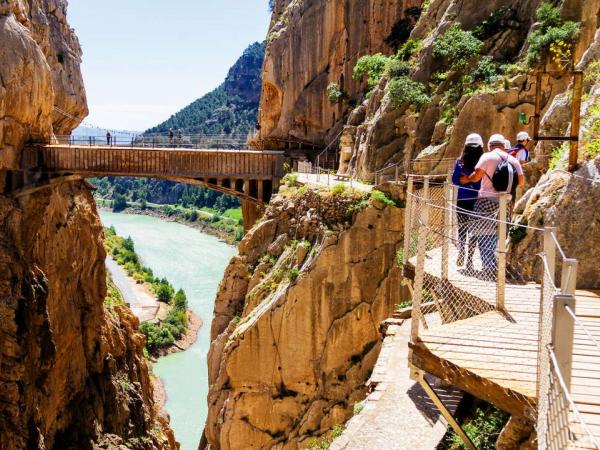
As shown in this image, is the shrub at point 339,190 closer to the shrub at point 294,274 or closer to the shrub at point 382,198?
the shrub at point 382,198

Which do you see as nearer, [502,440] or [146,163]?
[502,440]

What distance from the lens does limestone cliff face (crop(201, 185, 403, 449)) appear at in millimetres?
15781

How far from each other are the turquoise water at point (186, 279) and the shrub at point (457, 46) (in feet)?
81.9

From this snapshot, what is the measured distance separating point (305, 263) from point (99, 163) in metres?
11.4

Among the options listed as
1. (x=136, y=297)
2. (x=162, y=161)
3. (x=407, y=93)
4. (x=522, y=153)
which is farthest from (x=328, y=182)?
(x=136, y=297)

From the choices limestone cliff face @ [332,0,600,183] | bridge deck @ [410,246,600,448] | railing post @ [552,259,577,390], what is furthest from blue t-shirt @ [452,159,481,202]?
limestone cliff face @ [332,0,600,183]

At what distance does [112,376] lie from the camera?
26.0m

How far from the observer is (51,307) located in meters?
23.2

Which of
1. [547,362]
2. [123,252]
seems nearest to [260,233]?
[547,362]

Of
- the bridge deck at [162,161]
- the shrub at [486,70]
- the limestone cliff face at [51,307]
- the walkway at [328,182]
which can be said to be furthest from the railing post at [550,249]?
the bridge deck at [162,161]

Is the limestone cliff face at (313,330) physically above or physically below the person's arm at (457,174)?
below

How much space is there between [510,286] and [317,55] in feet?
78.6

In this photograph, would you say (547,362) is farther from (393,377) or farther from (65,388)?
(65,388)

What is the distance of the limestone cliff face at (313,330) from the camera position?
15.8 m
